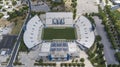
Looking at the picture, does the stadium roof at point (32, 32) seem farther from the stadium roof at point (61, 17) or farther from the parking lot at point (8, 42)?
the parking lot at point (8, 42)

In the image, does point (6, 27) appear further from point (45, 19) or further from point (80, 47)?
point (80, 47)

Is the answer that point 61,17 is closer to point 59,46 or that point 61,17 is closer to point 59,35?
point 59,35

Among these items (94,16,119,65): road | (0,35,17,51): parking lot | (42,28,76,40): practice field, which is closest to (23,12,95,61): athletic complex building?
(42,28,76,40): practice field

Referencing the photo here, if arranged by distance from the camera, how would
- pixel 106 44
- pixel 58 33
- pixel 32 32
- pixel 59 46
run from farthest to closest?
1. pixel 58 33
2. pixel 32 32
3. pixel 106 44
4. pixel 59 46

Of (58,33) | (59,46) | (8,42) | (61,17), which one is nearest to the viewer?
(59,46)

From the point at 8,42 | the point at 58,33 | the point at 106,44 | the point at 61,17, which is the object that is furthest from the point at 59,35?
the point at 8,42

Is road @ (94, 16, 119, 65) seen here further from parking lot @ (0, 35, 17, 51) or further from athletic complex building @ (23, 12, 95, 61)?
parking lot @ (0, 35, 17, 51)

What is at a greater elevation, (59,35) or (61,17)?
(61,17)
